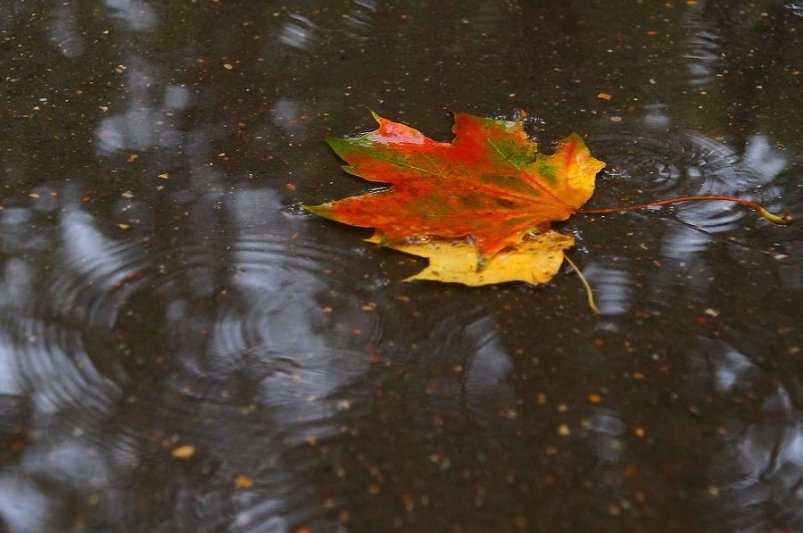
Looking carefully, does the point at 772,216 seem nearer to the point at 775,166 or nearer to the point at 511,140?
the point at 775,166

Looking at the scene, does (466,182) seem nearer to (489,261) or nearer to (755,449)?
(489,261)

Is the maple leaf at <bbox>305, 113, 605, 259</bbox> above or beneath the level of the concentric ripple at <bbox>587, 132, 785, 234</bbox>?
beneath

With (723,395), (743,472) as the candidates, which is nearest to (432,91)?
(723,395)

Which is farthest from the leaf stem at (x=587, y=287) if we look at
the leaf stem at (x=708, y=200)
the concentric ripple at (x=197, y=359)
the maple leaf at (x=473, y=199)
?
the concentric ripple at (x=197, y=359)

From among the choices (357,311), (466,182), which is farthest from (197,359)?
(466,182)

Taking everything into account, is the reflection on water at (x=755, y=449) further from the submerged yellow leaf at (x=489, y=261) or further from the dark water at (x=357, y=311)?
the submerged yellow leaf at (x=489, y=261)

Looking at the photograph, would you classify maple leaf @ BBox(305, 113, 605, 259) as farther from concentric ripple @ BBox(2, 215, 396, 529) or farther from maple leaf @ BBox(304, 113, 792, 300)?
concentric ripple @ BBox(2, 215, 396, 529)

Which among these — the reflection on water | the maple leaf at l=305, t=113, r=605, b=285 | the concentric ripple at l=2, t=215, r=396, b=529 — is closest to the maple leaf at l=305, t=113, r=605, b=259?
the maple leaf at l=305, t=113, r=605, b=285
